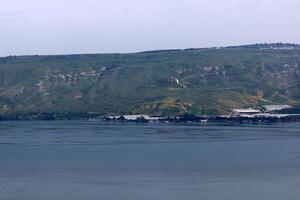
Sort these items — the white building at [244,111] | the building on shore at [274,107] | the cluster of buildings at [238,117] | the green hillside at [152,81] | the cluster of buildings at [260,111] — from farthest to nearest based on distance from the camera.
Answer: the green hillside at [152,81], the building on shore at [274,107], the white building at [244,111], the cluster of buildings at [260,111], the cluster of buildings at [238,117]

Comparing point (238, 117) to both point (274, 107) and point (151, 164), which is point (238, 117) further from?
point (151, 164)

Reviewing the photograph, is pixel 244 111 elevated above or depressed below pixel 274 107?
below


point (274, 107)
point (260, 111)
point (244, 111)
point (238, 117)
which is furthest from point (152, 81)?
point (238, 117)

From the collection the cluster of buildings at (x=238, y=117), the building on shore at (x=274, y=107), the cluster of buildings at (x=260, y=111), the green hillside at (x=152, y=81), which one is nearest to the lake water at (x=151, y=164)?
the cluster of buildings at (x=238, y=117)

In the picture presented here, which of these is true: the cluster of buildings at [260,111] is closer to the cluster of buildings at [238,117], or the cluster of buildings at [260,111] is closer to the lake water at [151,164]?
the cluster of buildings at [238,117]

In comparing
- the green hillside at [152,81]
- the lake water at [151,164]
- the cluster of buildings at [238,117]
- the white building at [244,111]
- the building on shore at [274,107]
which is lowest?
the lake water at [151,164]

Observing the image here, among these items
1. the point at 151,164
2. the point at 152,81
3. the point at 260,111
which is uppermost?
the point at 152,81

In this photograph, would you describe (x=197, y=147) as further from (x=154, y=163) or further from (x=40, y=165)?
(x=40, y=165)
